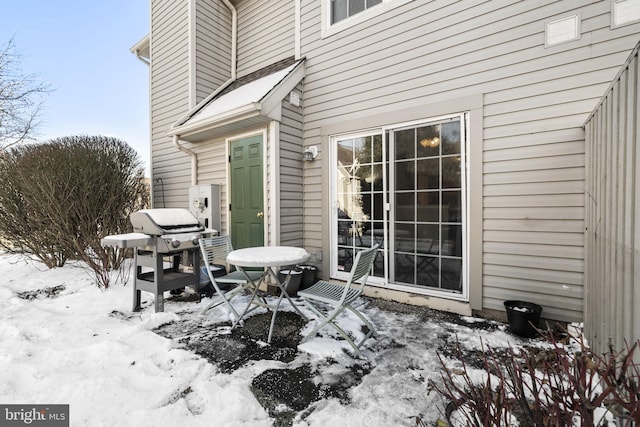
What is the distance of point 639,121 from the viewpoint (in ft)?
3.95

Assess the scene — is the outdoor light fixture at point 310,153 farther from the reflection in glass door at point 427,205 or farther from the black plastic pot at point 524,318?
the black plastic pot at point 524,318

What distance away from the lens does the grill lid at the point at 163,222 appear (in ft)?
10.2

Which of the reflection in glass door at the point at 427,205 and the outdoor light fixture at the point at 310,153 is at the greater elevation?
the outdoor light fixture at the point at 310,153

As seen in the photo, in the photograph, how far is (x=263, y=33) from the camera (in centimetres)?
518

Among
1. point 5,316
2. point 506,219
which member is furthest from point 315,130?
point 5,316

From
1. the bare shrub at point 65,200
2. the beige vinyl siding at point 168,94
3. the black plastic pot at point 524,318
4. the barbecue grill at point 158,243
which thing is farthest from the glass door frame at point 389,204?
the bare shrub at point 65,200

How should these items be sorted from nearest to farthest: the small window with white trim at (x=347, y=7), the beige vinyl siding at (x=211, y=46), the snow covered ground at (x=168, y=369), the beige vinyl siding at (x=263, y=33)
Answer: the snow covered ground at (x=168, y=369) → the small window with white trim at (x=347, y=7) → the beige vinyl siding at (x=263, y=33) → the beige vinyl siding at (x=211, y=46)

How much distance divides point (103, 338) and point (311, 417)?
212cm

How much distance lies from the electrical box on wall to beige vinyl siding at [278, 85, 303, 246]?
1.41 metres

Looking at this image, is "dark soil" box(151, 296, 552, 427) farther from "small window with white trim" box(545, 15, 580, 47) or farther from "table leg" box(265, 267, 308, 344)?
"small window with white trim" box(545, 15, 580, 47)

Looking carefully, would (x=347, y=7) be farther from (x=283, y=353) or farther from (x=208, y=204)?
(x=283, y=353)

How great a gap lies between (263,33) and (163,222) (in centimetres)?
402

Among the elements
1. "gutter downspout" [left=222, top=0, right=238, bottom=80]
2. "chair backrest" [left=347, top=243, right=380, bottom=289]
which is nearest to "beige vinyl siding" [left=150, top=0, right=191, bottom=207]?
"gutter downspout" [left=222, top=0, right=238, bottom=80]

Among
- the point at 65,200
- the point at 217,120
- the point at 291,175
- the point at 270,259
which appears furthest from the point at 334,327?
the point at 65,200
